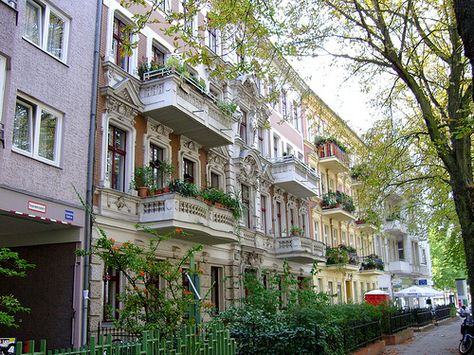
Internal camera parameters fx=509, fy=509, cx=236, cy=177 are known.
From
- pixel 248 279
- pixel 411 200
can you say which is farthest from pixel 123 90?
pixel 411 200

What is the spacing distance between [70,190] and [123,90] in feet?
12.6

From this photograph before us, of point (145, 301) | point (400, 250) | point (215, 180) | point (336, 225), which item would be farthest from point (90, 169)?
point (400, 250)

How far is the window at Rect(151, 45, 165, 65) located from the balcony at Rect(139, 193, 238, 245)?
5.35m

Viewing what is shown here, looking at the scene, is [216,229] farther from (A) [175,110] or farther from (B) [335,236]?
(B) [335,236]

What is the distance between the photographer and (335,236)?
35031mm

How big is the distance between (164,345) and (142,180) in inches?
379

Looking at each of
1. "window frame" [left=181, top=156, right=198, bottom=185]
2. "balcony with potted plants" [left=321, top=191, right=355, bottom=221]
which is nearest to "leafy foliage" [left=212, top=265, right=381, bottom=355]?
"window frame" [left=181, top=156, right=198, bottom=185]

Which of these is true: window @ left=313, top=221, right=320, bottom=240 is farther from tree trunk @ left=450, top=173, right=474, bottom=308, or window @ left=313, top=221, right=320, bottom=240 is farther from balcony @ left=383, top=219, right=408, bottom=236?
tree trunk @ left=450, top=173, right=474, bottom=308

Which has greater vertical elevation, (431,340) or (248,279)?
(248,279)

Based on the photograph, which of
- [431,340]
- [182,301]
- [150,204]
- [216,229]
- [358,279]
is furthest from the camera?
[358,279]

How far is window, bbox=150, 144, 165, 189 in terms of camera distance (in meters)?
16.8

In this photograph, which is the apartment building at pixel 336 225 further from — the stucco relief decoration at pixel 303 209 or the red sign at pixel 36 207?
the red sign at pixel 36 207

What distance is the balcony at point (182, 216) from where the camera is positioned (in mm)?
15125

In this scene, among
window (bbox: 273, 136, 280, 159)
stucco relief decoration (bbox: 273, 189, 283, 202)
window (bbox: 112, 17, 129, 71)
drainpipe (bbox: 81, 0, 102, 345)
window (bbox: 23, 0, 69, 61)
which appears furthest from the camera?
window (bbox: 273, 136, 280, 159)
